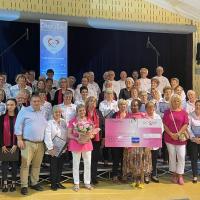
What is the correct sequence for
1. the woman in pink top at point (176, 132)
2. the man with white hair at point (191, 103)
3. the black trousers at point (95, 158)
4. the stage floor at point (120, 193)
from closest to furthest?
1. the stage floor at point (120, 193)
2. the black trousers at point (95, 158)
3. the woman in pink top at point (176, 132)
4. the man with white hair at point (191, 103)

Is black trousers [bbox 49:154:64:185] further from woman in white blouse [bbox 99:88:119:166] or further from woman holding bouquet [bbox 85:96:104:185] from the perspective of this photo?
woman in white blouse [bbox 99:88:119:166]

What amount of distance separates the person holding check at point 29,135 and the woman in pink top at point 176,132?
1.94 meters

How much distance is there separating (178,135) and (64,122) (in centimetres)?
174

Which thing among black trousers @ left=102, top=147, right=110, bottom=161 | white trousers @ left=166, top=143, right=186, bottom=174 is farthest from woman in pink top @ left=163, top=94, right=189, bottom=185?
black trousers @ left=102, top=147, right=110, bottom=161

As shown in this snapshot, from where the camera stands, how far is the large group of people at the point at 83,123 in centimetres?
561

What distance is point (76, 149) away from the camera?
227 inches

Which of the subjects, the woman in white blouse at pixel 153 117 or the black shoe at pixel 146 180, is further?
the black shoe at pixel 146 180

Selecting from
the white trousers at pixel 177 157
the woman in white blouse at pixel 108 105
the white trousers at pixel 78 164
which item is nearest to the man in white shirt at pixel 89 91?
the woman in white blouse at pixel 108 105

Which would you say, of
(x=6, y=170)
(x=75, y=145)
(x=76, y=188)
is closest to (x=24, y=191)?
(x=6, y=170)

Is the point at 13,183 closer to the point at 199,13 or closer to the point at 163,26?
the point at 199,13

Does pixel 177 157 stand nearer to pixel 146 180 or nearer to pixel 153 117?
pixel 146 180

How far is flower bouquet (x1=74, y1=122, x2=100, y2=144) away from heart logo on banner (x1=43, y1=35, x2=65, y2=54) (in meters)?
3.70

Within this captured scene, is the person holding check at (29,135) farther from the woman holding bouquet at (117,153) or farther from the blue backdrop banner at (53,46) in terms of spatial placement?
the blue backdrop banner at (53,46)

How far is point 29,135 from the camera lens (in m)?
5.55
